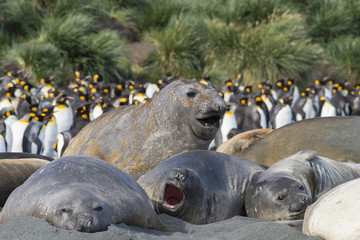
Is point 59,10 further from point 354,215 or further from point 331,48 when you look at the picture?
point 354,215

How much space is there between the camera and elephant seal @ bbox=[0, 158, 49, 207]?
4.61m

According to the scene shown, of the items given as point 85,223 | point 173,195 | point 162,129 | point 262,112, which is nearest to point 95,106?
point 262,112

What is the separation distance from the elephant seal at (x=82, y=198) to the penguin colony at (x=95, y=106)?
7.34 meters

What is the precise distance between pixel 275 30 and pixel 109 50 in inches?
213

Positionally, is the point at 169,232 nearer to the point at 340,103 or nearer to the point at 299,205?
the point at 299,205

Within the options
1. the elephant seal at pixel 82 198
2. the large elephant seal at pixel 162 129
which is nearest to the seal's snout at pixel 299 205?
the elephant seal at pixel 82 198

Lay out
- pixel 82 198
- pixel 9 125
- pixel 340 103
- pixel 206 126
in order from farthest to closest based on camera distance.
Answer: pixel 340 103 < pixel 9 125 < pixel 206 126 < pixel 82 198

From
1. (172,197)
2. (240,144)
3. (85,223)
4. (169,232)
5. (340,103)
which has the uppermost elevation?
(85,223)

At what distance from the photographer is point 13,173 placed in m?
4.72

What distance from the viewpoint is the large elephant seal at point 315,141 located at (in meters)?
5.41

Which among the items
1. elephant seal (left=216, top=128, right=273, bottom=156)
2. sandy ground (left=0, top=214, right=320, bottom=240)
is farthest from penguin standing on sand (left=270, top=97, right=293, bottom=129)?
sandy ground (left=0, top=214, right=320, bottom=240)

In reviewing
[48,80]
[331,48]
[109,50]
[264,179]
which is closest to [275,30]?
[331,48]

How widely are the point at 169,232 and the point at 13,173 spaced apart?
2054 millimetres

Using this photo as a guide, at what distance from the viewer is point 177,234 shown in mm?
3031
